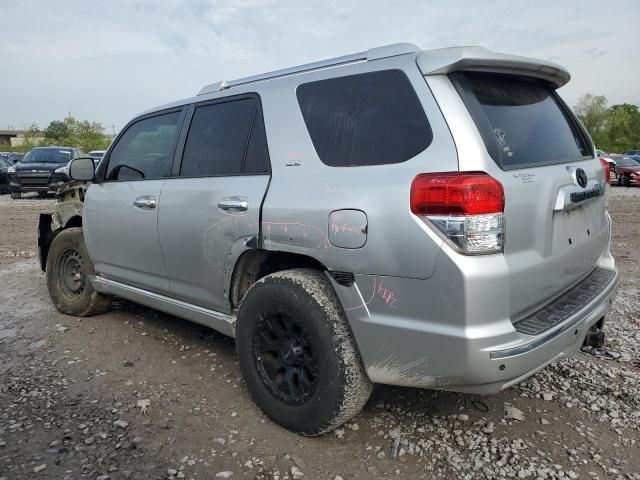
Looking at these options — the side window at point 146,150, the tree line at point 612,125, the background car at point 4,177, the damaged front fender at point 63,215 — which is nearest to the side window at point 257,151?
the side window at point 146,150

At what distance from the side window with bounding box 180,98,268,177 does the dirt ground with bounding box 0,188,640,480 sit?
55.4 inches

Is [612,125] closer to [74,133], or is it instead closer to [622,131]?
[622,131]

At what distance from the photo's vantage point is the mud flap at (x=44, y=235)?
4973 mm

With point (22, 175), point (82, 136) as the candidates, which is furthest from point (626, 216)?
point (82, 136)

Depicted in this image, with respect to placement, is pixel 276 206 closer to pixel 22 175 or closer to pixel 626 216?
pixel 626 216

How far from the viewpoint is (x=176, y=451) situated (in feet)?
8.54

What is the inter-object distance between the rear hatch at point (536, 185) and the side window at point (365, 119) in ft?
0.81

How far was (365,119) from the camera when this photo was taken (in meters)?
2.49

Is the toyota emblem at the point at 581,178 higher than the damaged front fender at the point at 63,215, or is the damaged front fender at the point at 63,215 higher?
the toyota emblem at the point at 581,178

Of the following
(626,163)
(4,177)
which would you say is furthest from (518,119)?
(626,163)

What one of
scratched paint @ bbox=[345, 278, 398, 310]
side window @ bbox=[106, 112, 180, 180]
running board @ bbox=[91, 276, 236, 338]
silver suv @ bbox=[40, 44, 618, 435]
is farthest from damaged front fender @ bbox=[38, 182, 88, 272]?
scratched paint @ bbox=[345, 278, 398, 310]

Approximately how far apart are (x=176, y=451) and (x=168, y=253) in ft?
4.30

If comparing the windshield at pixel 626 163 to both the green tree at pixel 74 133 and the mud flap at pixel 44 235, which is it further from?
the green tree at pixel 74 133

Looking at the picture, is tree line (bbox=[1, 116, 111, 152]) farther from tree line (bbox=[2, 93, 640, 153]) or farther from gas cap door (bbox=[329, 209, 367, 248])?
gas cap door (bbox=[329, 209, 367, 248])
